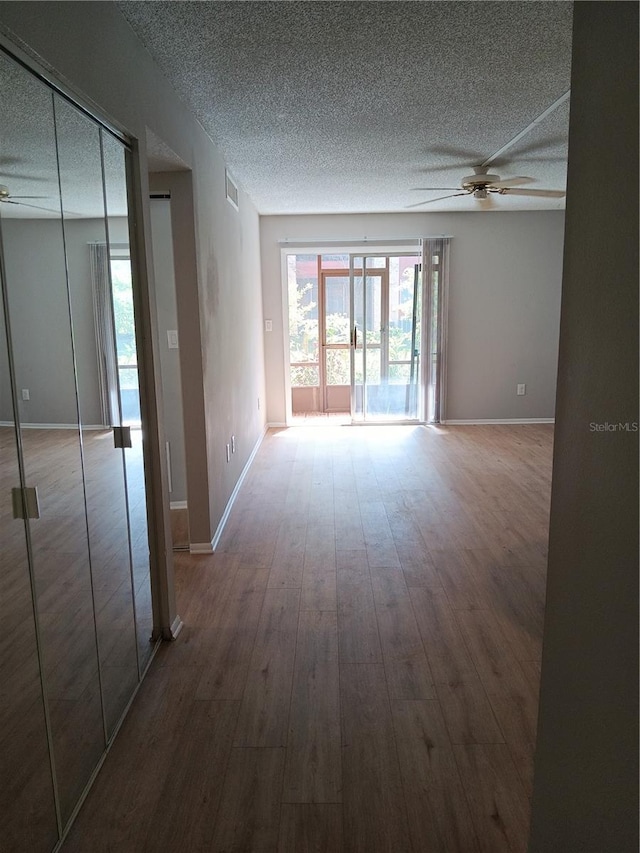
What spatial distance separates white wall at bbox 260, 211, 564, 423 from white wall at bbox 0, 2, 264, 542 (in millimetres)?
463

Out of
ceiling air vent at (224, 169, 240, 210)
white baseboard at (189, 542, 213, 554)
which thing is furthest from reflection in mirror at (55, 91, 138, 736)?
ceiling air vent at (224, 169, 240, 210)

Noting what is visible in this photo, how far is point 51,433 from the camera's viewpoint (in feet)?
5.33

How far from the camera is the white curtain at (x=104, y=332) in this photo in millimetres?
1959

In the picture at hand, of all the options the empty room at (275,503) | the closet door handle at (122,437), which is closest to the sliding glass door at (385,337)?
the empty room at (275,503)

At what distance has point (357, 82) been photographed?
2730 mm

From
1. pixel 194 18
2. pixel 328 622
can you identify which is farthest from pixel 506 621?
pixel 194 18

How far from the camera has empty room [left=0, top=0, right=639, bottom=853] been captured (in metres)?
0.89

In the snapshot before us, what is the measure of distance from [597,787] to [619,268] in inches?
28.6

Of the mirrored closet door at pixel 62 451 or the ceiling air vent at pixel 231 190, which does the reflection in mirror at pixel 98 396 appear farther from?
the ceiling air vent at pixel 231 190

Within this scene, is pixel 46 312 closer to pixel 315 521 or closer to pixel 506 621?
pixel 506 621

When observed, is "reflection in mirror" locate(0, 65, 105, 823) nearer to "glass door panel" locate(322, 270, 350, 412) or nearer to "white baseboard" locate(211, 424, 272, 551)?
"white baseboard" locate(211, 424, 272, 551)

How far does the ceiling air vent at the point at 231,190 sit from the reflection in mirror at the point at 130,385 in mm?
2258

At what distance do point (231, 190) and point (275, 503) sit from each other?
240cm

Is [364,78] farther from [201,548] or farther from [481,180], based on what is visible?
[201,548]
